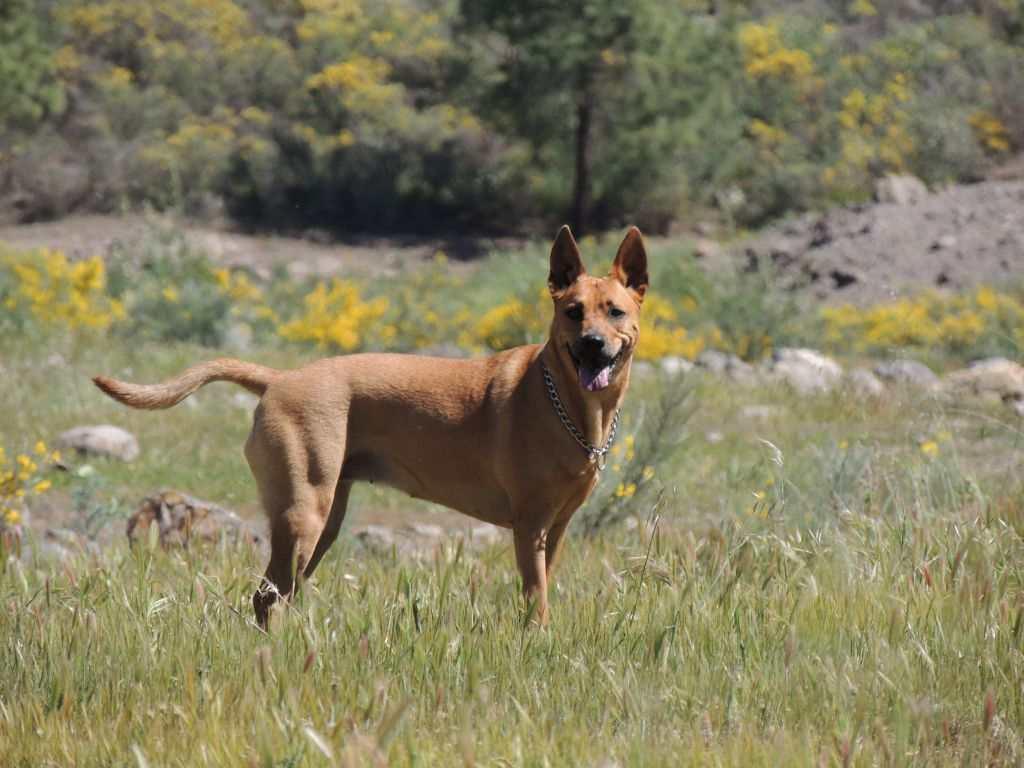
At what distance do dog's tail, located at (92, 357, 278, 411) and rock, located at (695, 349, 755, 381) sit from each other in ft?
22.1

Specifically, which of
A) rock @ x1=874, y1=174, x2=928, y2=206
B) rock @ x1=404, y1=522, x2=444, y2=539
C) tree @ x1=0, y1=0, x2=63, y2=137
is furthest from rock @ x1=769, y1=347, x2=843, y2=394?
tree @ x1=0, y1=0, x2=63, y2=137

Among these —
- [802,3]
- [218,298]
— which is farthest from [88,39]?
[218,298]

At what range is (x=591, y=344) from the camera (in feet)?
16.3

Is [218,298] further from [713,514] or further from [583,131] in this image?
[583,131]

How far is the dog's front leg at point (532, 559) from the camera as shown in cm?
500

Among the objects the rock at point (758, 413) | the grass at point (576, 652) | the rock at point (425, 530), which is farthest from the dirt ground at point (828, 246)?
the grass at point (576, 652)

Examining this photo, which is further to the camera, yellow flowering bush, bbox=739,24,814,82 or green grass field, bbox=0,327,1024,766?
yellow flowering bush, bbox=739,24,814,82

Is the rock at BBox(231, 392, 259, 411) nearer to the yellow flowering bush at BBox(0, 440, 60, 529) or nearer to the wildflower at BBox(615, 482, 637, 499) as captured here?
the yellow flowering bush at BBox(0, 440, 60, 529)

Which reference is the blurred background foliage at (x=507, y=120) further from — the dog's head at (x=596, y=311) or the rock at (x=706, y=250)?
the dog's head at (x=596, y=311)

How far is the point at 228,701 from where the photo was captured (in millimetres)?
3826

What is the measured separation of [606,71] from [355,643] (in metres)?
17.8

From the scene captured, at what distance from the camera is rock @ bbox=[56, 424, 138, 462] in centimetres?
899

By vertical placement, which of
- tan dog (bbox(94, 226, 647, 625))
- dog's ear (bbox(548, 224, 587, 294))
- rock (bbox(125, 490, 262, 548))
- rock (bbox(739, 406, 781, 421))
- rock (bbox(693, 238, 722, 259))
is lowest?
rock (bbox(693, 238, 722, 259))

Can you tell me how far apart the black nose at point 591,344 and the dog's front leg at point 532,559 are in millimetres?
630
